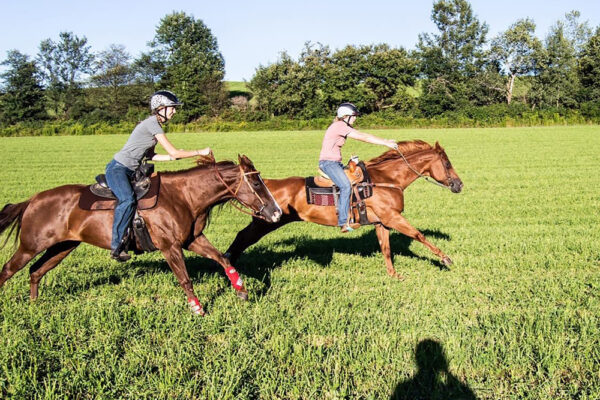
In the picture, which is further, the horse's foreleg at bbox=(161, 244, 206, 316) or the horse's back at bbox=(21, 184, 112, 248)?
the horse's back at bbox=(21, 184, 112, 248)

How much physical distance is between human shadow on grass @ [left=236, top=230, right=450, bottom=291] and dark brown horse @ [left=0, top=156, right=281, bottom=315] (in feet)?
5.83

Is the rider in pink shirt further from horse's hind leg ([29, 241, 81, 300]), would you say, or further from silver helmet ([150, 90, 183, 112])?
horse's hind leg ([29, 241, 81, 300])

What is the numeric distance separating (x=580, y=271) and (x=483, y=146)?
31.6m

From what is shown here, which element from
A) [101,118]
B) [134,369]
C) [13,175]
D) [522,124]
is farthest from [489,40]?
[134,369]

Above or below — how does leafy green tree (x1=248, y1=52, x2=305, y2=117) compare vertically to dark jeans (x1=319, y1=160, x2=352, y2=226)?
above

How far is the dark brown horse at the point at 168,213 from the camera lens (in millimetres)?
7293

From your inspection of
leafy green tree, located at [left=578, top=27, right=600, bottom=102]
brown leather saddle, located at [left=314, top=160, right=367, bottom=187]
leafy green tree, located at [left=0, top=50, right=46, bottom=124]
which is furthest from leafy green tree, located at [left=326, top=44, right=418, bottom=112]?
brown leather saddle, located at [left=314, top=160, right=367, bottom=187]

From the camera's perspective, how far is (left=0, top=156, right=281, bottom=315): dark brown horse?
7.29m

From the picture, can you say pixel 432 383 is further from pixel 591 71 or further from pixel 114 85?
pixel 114 85

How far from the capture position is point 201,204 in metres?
7.48

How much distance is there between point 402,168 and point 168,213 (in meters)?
4.86

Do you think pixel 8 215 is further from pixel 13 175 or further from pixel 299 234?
pixel 13 175

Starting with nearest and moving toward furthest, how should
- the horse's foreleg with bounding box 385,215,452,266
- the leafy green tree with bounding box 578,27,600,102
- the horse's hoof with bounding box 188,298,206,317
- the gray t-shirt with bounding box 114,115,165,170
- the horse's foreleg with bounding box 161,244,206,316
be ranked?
the horse's hoof with bounding box 188,298,206,317 → the horse's foreleg with bounding box 161,244,206,316 → the gray t-shirt with bounding box 114,115,165,170 → the horse's foreleg with bounding box 385,215,452,266 → the leafy green tree with bounding box 578,27,600,102

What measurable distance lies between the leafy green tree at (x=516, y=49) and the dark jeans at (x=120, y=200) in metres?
78.2
